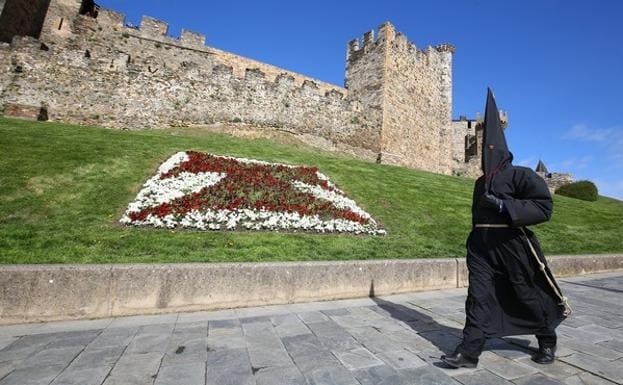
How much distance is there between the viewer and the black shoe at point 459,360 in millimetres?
3322

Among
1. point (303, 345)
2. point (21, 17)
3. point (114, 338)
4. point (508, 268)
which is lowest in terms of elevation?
point (114, 338)

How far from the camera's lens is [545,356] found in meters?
3.48

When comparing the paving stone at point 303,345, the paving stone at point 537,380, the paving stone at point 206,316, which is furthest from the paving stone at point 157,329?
the paving stone at point 537,380

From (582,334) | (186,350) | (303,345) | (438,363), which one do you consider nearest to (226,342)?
(186,350)

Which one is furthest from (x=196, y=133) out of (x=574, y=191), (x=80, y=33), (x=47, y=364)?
(x=574, y=191)

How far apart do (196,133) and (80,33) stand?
1360 cm

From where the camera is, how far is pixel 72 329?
421cm

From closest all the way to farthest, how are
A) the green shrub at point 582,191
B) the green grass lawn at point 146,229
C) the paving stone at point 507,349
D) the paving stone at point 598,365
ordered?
the paving stone at point 598,365
the paving stone at point 507,349
the green grass lawn at point 146,229
the green shrub at point 582,191

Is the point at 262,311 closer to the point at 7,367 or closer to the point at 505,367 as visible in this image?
the point at 7,367

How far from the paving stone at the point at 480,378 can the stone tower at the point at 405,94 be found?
26.0m

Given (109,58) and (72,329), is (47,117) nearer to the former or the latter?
(109,58)

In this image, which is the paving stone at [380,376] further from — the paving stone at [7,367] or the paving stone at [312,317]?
the paving stone at [7,367]

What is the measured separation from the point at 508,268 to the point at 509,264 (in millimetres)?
47

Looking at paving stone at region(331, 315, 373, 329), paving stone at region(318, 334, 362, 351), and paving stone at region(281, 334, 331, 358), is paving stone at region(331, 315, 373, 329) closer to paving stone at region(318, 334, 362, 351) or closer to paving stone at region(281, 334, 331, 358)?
paving stone at region(318, 334, 362, 351)
